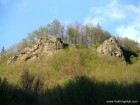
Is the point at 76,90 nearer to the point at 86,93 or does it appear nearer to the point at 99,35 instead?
the point at 86,93

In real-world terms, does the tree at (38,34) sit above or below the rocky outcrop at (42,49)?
above

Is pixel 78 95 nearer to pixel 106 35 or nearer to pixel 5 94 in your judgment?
pixel 5 94

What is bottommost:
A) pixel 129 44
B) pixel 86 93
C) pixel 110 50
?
pixel 86 93

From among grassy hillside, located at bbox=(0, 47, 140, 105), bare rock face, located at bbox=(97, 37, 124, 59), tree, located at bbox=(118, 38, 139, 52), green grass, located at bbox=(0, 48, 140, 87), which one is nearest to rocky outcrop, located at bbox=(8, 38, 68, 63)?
green grass, located at bbox=(0, 48, 140, 87)

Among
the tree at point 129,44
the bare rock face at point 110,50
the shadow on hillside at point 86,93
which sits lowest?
the shadow on hillside at point 86,93

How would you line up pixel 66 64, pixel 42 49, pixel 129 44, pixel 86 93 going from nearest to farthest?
1. pixel 86 93
2. pixel 66 64
3. pixel 42 49
4. pixel 129 44

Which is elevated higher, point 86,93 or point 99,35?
point 99,35

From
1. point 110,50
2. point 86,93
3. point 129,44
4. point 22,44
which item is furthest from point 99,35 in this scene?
point 86,93

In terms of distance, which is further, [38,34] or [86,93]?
[38,34]

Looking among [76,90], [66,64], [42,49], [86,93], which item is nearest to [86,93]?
[86,93]

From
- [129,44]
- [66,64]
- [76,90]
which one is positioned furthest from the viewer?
[129,44]

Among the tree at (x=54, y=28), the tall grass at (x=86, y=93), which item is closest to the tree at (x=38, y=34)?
the tree at (x=54, y=28)

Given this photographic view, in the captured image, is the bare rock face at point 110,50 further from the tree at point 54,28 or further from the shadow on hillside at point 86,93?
the shadow on hillside at point 86,93

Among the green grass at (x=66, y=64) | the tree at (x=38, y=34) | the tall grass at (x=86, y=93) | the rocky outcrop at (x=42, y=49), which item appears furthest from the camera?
the tree at (x=38, y=34)
